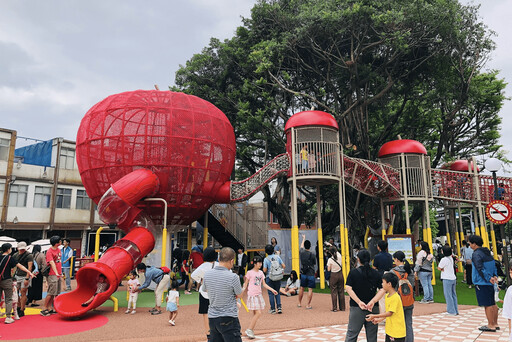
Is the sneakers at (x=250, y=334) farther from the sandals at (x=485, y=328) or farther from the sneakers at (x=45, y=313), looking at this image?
the sneakers at (x=45, y=313)

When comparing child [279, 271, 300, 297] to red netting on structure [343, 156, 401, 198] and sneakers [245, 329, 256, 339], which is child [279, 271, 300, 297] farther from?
red netting on structure [343, 156, 401, 198]

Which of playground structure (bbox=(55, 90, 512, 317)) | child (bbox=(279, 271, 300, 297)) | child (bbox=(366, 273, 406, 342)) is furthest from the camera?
playground structure (bbox=(55, 90, 512, 317))

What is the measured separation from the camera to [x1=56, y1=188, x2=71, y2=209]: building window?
88.4 ft

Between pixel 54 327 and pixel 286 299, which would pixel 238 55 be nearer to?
pixel 286 299

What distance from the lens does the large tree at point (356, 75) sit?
17.9 m

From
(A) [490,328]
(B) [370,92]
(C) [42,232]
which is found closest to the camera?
(A) [490,328]

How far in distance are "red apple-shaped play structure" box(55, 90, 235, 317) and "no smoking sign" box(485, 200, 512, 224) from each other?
8.94m

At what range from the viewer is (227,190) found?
1501 cm

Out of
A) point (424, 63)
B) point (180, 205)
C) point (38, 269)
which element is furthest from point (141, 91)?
point (424, 63)

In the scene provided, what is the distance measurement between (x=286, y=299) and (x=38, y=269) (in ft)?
24.1

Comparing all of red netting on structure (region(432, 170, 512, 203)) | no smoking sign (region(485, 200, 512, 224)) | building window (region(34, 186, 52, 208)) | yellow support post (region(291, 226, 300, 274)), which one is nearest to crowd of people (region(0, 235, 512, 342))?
no smoking sign (region(485, 200, 512, 224))

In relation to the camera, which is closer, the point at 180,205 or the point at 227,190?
the point at 180,205

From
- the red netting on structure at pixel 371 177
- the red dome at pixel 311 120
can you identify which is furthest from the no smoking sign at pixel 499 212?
the red dome at pixel 311 120

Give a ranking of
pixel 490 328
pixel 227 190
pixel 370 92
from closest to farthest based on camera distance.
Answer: pixel 490 328 < pixel 227 190 < pixel 370 92
